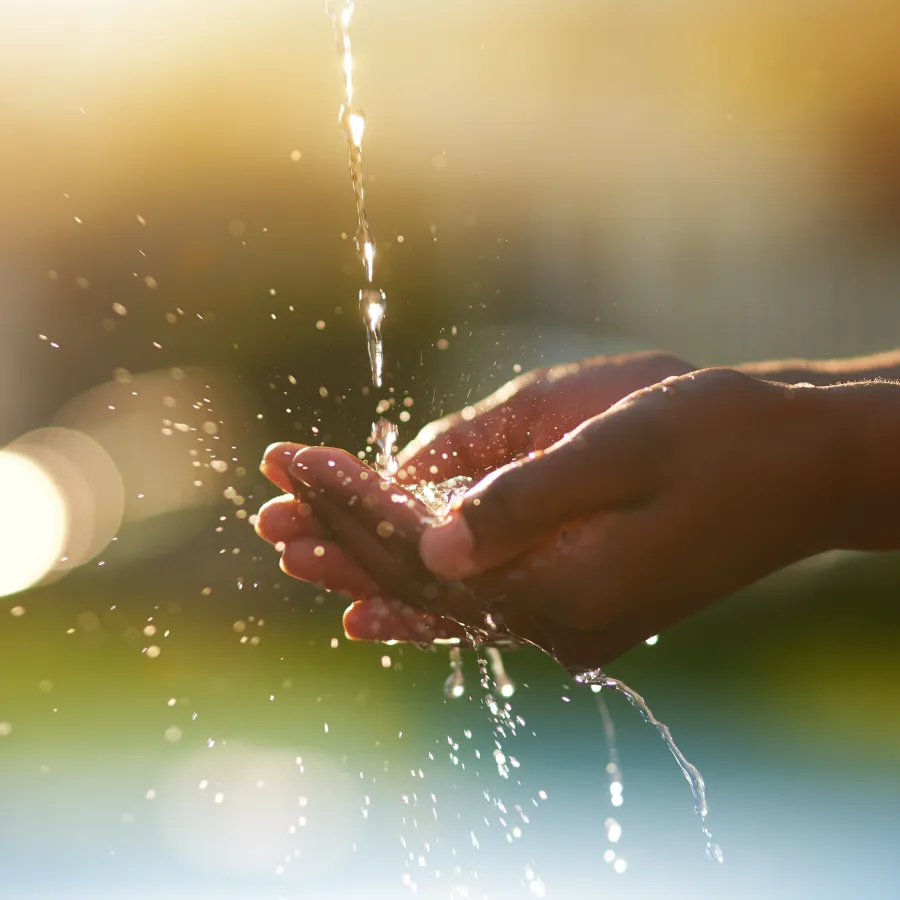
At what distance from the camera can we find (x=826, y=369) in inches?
60.1

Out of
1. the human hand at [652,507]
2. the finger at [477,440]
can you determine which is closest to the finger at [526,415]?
the finger at [477,440]

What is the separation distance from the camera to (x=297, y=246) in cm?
572

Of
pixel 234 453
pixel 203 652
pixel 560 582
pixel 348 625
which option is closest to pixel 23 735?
pixel 203 652

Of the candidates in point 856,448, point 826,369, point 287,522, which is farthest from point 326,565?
point 826,369

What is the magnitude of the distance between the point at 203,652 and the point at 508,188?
119 inches

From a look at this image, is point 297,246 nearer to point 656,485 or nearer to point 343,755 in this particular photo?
Answer: point 343,755

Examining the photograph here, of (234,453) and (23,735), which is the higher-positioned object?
(234,453)

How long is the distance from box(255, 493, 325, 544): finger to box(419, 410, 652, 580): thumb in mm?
242

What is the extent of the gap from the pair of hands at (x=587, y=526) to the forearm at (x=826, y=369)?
40 cm

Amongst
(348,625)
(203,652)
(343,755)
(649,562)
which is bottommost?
(203,652)

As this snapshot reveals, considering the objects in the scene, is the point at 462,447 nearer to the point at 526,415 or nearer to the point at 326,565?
the point at 526,415

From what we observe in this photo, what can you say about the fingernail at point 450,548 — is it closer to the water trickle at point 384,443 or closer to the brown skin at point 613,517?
the brown skin at point 613,517

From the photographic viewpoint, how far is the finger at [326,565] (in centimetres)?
115

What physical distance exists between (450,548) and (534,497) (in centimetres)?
10
